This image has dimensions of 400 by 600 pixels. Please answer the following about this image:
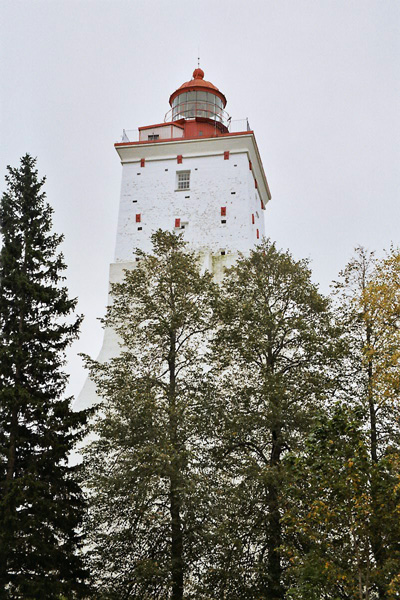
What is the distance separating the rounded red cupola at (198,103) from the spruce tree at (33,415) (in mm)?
23672

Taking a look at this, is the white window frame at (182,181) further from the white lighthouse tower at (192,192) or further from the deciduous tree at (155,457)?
the deciduous tree at (155,457)

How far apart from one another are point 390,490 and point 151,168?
28082 mm

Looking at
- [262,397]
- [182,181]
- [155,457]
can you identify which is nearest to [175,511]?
[155,457]

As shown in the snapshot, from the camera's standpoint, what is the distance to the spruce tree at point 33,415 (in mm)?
13664

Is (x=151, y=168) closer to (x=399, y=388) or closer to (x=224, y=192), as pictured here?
(x=224, y=192)

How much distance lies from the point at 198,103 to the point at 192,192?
7.75m

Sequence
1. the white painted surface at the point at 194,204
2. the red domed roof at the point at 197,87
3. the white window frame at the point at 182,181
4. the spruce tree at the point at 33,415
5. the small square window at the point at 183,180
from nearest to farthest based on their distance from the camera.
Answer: the spruce tree at the point at 33,415 → the white painted surface at the point at 194,204 → the white window frame at the point at 182,181 → the small square window at the point at 183,180 → the red domed roof at the point at 197,87

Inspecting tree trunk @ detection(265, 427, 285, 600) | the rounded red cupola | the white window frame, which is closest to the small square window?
the white window frame

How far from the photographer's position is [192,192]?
35.2 metres

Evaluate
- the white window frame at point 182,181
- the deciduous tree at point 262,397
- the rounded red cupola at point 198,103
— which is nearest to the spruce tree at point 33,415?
the deciduous tree at point 262,397

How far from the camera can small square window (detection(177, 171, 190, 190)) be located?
35.6 m

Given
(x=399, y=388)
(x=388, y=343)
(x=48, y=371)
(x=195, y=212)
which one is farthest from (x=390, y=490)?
(x=195, y=212)

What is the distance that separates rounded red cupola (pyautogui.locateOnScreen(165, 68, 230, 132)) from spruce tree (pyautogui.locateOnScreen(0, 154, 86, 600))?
23.7m

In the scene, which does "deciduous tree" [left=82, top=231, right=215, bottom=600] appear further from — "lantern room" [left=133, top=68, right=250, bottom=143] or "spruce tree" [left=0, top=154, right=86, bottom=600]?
"lantern room" [left=133, top=68, right=250, bottom=143]
